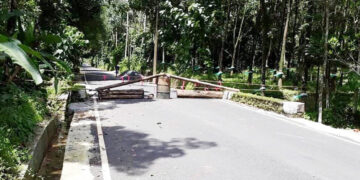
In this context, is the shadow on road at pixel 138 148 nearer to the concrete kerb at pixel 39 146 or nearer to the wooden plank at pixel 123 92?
the concrete kerb at pixel 39 146

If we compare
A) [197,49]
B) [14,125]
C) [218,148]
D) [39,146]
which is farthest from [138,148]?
[197,49]

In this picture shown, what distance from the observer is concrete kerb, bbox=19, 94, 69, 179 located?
535 centimetres

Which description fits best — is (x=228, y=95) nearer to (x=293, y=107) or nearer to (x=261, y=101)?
(x=261, y=101)

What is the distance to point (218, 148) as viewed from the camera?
7855mm

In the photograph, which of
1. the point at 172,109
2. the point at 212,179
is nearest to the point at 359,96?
the point at 172,109

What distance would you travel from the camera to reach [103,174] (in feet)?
19.5

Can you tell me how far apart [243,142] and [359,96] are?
555 inches

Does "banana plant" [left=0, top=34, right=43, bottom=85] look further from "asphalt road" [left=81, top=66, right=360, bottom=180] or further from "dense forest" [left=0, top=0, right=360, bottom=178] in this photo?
"asphalt road" [left=81, top=66, right=360, bottom=180]

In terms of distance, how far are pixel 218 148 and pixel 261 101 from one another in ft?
23.6

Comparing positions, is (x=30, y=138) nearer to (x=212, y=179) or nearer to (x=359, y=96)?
(x=212, y=179)

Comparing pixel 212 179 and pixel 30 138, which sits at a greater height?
pixel 30 138


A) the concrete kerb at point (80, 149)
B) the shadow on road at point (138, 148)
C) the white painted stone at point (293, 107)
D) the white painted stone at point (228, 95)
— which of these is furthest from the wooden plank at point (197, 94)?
the shadow on road at point (138, 148)

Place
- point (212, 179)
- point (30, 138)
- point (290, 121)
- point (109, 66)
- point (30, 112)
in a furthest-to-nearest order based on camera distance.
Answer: point (109, 66) < point (290, 121) < point (30, 112) < point (30, 138) < point (212, 179)

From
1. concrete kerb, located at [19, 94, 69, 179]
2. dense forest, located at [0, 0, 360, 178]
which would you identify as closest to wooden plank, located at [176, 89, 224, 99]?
dense forest, located at [0, 0, 360, 178]
